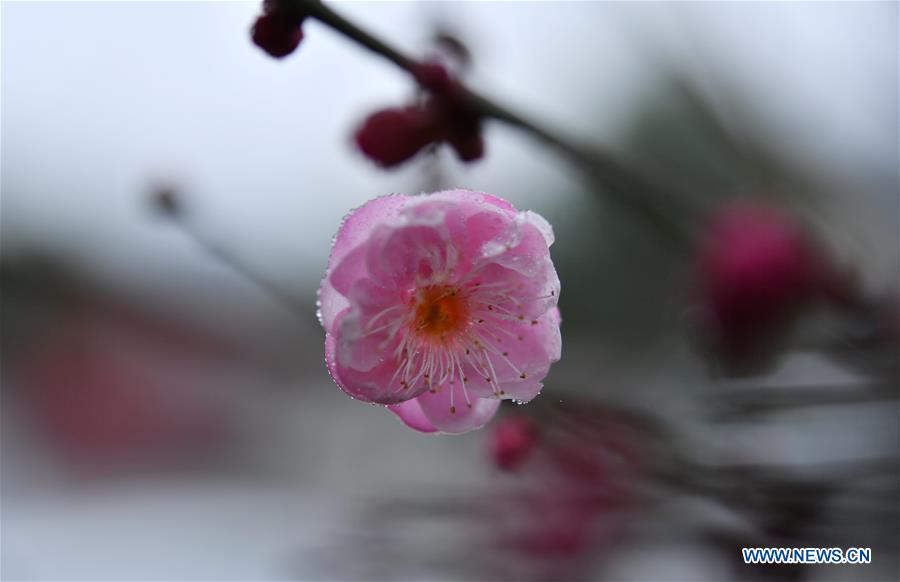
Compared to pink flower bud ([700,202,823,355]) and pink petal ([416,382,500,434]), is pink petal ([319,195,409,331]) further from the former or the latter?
pink flower bud ([700,202,823,355])

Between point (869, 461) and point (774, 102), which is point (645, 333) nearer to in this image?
point (774, 102)

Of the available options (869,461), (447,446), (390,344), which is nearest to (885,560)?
(869,461)

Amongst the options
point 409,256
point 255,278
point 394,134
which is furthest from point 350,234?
point 255,278

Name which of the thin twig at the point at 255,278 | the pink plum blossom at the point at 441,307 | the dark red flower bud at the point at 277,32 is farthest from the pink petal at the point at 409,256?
the thin twig at the point at 255,278

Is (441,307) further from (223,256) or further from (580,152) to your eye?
(223,256)

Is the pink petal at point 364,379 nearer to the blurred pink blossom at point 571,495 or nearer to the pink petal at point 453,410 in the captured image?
the pink petal at point 453,410
